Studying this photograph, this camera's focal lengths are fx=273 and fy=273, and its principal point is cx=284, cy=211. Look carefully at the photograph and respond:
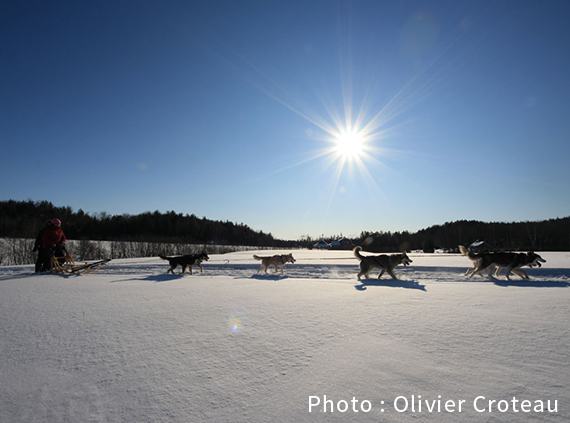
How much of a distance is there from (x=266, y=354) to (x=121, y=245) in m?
28.9

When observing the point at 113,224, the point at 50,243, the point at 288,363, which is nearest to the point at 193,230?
the point at 113,224

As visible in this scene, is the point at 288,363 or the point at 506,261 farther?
the point at 506,261

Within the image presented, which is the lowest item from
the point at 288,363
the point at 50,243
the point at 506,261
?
the point at 288,363

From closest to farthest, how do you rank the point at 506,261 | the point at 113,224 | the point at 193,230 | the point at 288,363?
1. the point at 288,363
2. the point at 506,261
3. the point at 113,224
4. the point at 193,230

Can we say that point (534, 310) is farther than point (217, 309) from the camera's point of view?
No

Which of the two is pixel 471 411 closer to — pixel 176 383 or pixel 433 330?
pixel 433 330

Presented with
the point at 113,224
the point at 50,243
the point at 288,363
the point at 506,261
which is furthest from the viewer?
the point at 113,224

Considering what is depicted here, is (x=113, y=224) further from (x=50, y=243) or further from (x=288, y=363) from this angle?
(x=288, y=363)

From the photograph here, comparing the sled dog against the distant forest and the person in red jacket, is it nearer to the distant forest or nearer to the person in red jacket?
the person in red jacket

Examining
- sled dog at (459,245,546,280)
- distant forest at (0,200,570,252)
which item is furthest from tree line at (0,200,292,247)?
sled dog at (459,245,546,280)

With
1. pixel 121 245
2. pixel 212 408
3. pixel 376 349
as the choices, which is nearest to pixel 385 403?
pixel 376 349

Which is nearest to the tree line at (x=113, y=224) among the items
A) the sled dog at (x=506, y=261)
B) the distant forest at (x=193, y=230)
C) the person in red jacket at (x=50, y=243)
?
the distant forest at (x=193, y=230)

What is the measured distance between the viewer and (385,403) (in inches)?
68.8

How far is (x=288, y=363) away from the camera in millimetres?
2340
